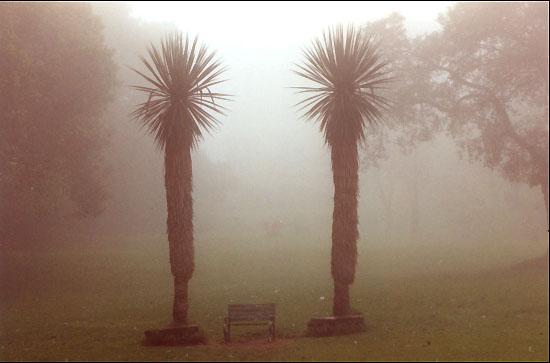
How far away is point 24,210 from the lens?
3183 centimetres

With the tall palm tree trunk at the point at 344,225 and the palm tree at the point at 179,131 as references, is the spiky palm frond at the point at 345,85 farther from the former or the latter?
the palm tree at the point at 179,131

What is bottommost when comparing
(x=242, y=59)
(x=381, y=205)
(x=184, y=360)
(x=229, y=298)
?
(x=184, y=360)

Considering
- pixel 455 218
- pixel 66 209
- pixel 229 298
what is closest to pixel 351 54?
pixel 229 298

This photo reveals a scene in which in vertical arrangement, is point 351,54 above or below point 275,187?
below

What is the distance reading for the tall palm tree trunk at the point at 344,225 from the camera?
60.3 ft

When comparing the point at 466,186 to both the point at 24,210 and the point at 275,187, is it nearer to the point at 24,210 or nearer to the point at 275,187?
the point at 275,187

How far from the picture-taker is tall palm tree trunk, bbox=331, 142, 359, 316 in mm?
18375

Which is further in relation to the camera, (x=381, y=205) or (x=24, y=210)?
(x=381, y=205)

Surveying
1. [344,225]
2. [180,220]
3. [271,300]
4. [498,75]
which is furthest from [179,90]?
[498,75]

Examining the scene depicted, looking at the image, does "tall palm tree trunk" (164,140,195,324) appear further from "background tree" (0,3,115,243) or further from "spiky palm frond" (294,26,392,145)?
"background tree" (0,3,115,243)

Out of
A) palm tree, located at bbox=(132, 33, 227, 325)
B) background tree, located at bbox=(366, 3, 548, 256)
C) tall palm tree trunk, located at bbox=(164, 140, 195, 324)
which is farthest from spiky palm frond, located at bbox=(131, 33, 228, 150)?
background tree, located at bbox=(366, 3, 548, 256)

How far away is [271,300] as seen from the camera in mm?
24844

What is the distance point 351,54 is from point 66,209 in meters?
34.8

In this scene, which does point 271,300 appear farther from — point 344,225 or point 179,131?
point 179,131
